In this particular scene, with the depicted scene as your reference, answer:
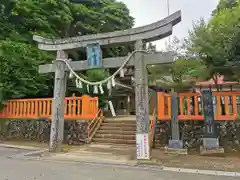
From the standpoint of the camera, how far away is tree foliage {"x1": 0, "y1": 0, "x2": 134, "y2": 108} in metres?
12.3

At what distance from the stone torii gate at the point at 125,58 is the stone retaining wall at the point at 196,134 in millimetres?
2299

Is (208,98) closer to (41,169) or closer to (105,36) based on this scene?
(105,36)

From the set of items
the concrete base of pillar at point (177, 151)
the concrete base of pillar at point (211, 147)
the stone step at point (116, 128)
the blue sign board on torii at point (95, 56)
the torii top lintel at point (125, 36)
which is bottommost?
the concrete base of pillar at point (177, 151)

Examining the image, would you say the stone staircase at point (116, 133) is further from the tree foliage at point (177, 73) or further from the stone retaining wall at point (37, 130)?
the tree foliage at point (177, 73)

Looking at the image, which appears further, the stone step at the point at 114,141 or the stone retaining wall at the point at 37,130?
the stone retaining wall at the point at 37,130

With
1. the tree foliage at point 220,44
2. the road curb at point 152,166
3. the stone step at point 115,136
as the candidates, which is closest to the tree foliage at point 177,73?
the tree foliage at point 220,44

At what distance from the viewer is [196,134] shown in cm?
884

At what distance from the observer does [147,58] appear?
25.3 feet

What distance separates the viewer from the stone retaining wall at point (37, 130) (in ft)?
35.9

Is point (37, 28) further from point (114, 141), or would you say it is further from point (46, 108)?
point (114, 141)

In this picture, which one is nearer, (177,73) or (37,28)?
(177,73)

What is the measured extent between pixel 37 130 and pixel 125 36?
7.10 m

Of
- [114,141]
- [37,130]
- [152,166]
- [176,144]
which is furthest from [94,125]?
[152,166]

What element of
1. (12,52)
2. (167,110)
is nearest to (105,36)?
(167,110)
